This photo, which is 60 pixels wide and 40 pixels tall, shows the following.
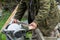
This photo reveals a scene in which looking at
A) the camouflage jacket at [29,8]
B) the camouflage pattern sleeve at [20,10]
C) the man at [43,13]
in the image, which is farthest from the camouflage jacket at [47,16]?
the camouflage pattern sleeve at [20,10]

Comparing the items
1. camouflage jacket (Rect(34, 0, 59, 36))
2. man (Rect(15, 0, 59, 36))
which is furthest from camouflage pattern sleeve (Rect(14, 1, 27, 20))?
camouflage jacket (Rect(34, 0, 59, 36))

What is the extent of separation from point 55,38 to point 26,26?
0.81 m

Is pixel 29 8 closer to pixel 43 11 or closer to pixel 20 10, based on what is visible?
pixel 20 10

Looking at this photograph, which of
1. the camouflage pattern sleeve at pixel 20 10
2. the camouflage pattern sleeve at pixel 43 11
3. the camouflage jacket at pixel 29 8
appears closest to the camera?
the camouflage pattern sleeve at pixel 43 11

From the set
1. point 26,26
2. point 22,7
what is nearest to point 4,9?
point 22,7

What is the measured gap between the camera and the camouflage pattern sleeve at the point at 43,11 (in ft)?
14.3

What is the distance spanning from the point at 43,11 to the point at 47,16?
0.58 ft

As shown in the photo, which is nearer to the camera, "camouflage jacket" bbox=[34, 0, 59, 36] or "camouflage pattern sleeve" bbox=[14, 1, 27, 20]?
"camouflage jacket" bbox=[34, 0, 59, 36]

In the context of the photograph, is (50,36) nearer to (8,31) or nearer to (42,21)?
(42,21)

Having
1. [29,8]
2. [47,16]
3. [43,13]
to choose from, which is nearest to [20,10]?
[29,8]

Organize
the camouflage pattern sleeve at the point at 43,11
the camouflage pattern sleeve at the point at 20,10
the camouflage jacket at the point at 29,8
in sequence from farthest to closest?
the camouflage pattern sleeve at the point at 20,10 → the camouflage jacket at the point at 29,8 → the camouflage pattern sleeve at the point at 43,11

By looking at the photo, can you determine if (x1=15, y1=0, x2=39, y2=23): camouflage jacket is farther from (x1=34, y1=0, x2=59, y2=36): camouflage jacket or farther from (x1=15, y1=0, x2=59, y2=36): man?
(x1=34, y1=0, x2=59, y2=36): camouflage jacket

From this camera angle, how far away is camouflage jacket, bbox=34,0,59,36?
4383 mm

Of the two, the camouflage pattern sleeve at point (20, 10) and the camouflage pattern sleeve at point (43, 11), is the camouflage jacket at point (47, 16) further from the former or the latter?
the camouflage pattern sleeve at point (20, 10)
